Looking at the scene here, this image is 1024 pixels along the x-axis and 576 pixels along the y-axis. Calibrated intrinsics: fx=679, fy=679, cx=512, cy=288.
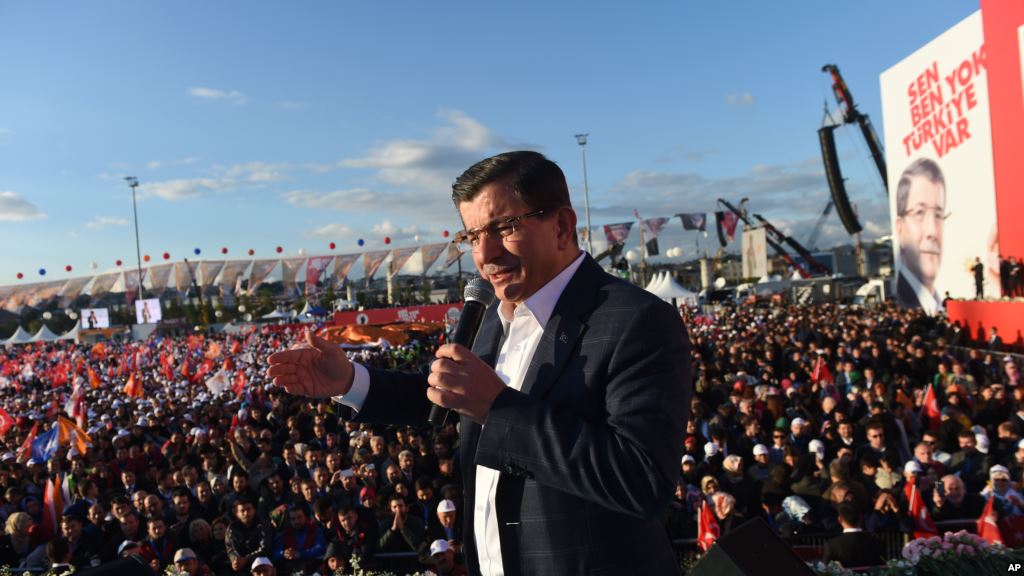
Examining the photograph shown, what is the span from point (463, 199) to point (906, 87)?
31382 millimetres

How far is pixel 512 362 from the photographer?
166 cm

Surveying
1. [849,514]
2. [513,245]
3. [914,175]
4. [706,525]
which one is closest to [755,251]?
[914,175]

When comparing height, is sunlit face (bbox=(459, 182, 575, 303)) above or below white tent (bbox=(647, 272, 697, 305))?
above

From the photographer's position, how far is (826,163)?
48031 mm

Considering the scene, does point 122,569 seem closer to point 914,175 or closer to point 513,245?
point 513,245

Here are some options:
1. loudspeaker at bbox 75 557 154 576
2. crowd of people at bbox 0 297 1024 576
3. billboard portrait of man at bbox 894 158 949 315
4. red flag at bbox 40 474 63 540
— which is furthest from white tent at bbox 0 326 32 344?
loudspeaker at bbox 75 557 154 576

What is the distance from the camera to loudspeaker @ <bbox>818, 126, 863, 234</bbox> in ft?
156

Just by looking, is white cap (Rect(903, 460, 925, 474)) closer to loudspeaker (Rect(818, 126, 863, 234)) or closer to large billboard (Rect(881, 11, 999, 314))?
large billboard (Rect(881, 11, 999, 314))

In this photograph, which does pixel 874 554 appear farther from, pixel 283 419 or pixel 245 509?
pixel 283 419

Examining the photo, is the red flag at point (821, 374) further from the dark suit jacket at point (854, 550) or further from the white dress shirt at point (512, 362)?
the white dress shirt at point (512, 362)

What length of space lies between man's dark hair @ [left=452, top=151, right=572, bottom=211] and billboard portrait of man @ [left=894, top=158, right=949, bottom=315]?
27.7m

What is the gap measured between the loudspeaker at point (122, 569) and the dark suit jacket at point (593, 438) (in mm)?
768

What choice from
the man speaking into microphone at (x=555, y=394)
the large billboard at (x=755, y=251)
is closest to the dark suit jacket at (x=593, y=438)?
the man speaking into microphone at (x=555, y=394)

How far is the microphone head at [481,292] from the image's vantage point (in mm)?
1933
